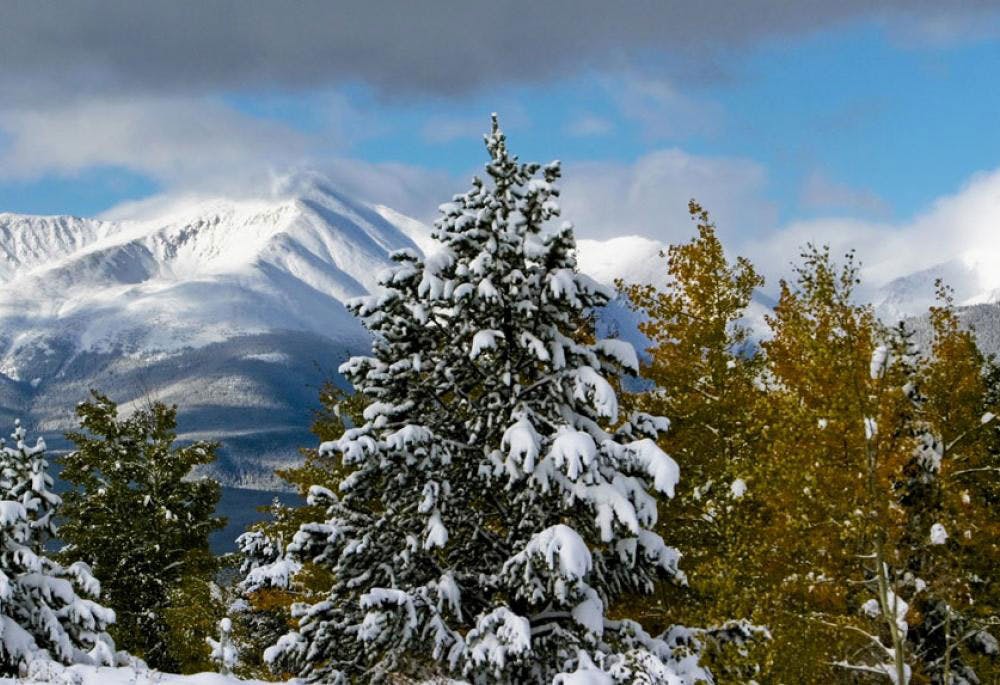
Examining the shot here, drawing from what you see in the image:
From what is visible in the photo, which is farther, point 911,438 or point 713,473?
point 713,473

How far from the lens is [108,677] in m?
16.9

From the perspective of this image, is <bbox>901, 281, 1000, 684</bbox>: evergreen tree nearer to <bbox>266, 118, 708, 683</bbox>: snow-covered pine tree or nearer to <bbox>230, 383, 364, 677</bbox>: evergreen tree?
<bbox>266, 118, 708, 683</bbox>: snow-covered pine tree

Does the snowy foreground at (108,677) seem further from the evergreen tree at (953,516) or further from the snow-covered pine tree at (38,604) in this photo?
the evergreen tree at (953,516)

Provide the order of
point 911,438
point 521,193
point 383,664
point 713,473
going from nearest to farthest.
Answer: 1. point 383,664
2. point 521,193
3. point 911,438
4. point 713,473

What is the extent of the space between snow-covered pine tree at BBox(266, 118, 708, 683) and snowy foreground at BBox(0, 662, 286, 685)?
106cm

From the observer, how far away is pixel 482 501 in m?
17.1

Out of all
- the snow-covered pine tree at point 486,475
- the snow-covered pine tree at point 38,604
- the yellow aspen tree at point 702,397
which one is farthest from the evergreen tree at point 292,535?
the yellow aspen tree at point 702,397

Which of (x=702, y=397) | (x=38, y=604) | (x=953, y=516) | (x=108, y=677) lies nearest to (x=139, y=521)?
(x=38, y=604)

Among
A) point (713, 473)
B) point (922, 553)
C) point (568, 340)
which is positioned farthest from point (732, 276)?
point (568, 340)

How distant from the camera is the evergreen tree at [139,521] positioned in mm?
31953

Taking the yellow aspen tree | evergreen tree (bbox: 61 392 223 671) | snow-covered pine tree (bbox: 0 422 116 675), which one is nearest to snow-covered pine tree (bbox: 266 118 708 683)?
the yellow aspen tree

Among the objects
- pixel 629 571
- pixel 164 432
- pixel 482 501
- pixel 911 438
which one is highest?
pixel 164 432

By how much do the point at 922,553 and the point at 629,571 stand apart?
699 centimetres

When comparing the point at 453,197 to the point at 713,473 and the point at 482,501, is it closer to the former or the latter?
the point at 482,501
